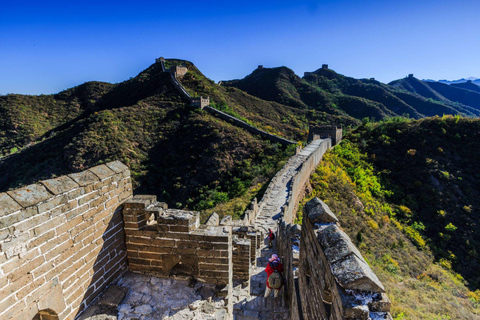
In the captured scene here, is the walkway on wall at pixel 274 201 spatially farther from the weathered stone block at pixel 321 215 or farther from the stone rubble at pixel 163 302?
the weathered stone block at pixel 321 215

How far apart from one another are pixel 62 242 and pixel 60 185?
0.65m

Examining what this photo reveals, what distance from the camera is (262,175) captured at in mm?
21844

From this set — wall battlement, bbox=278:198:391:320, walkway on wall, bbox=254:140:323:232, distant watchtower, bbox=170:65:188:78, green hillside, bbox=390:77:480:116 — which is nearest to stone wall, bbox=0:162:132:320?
wall battlement, bbox=278:198:391:320

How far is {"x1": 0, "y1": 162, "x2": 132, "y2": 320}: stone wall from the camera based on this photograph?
2101mm

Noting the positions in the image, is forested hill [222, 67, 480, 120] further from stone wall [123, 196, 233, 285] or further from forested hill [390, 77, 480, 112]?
stone wall [123, 196, 233, 285]

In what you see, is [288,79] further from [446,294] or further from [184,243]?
[184,243]

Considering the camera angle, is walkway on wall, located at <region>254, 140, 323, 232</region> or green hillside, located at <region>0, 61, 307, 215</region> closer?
walkway on wall, located at <region>254, 140, 323, 232</region>

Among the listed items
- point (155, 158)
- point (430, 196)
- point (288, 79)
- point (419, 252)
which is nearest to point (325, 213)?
point (419, 252)

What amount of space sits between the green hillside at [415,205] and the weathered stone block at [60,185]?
8.65 metres

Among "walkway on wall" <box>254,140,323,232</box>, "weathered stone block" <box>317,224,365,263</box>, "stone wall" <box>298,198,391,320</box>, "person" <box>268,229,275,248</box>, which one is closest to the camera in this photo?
"stone wall" <box>298,198,391,320</box>

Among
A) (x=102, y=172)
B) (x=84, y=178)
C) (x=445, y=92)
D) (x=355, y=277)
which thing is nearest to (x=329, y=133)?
(x=102, y=172)

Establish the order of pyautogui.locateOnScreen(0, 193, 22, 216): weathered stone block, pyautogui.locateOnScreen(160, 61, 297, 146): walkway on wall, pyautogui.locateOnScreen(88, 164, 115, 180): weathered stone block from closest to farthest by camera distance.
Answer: pyautogui.locateOnScreen(0, 193, 22, 216): weathered stone block → pyautogui.locateOnScreen(88, 164, 115, 180): weathered stone block → pyautogui.locateOnScreen(160, 61, 297, 146): walkway on wall

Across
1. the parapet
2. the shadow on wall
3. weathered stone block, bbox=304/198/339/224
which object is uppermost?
the parapet

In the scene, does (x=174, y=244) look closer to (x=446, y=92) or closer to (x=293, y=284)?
(x=293, y=284)
